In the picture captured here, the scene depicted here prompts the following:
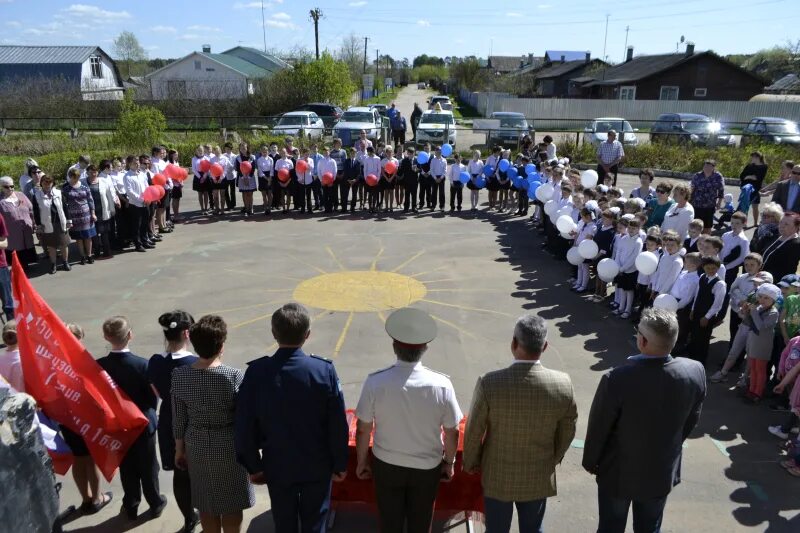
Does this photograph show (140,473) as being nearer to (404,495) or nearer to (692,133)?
(404,495)

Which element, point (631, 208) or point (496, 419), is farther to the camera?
point (631, 208)

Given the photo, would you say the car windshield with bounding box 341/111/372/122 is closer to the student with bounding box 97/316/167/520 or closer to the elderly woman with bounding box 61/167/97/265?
the elderly woman with bounding box 61/167/97/265

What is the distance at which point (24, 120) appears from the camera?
31156 mm

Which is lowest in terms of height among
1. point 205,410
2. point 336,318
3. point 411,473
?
point 336,318

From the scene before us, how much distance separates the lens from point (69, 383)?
168 inches

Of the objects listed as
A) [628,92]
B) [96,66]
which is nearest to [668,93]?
[628,92]

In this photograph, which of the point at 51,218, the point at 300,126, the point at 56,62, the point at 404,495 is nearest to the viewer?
the point at 404,495

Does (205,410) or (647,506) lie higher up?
(205,410)

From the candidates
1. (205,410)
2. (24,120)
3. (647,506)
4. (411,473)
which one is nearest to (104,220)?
(205,410)

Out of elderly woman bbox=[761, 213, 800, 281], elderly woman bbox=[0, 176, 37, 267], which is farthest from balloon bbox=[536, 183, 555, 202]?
elderly woman bbox=[0, 176, 37, 267]

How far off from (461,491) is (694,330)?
14.8ft

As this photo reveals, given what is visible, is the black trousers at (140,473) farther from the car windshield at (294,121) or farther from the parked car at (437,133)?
the car windshield at (294,121)

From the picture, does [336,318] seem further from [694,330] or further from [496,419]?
[496,419]

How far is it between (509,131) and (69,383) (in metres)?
24.4
